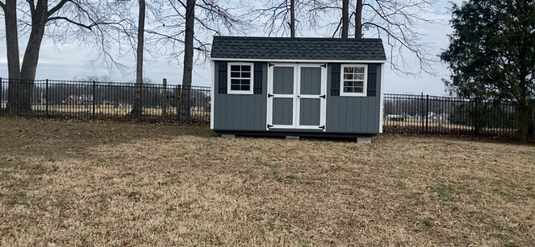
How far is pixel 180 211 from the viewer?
15.6 feet

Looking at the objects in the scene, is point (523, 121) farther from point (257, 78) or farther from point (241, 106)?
point (241, 106)

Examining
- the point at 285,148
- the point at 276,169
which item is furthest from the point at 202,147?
the point at 276,169

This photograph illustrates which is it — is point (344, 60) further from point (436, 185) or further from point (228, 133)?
point (436, 185)

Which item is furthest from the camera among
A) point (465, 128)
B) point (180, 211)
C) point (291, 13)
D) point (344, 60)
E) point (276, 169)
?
point (291, 13)

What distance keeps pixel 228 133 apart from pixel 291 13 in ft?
36.2

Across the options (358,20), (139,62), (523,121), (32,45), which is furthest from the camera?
(358,20)

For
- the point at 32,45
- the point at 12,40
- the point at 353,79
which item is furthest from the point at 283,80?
the point at 12,40

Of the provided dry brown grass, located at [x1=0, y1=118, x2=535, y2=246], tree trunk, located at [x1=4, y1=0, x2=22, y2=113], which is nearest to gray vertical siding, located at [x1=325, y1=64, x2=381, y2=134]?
dry brown grass, located at [x1=0, y1=118, x2=535, y2=246]

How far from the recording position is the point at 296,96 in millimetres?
11531

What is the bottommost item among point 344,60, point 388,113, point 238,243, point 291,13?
point 238,243

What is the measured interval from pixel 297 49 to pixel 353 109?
7.37 feet

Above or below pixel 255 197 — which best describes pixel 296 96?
above

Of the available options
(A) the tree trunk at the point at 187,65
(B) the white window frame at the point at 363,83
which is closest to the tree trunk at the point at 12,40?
(A) the tree trunk at the point at 187,65

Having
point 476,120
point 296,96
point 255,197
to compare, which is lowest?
point 255,197
